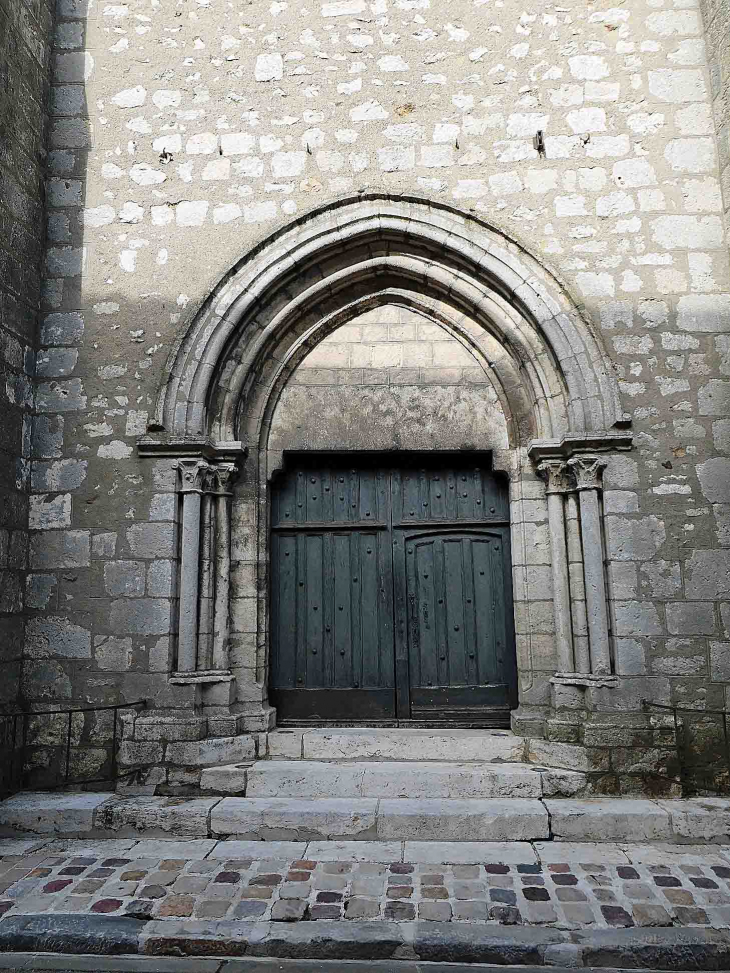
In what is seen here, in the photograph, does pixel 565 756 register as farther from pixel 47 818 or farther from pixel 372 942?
pixel 47 818

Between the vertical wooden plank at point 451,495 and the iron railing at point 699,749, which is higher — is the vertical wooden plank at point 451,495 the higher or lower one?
the higher one

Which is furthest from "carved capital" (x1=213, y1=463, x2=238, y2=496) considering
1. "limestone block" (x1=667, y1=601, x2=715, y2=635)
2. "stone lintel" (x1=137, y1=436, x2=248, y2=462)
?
"limestone block" (x1=667, y1=601, x2=715, y2=635)

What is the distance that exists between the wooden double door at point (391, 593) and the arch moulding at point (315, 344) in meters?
0.23

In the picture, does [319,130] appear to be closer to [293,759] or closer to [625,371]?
[625,371]

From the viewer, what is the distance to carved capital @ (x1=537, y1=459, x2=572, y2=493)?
4.46 meters

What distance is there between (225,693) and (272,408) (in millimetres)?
1946

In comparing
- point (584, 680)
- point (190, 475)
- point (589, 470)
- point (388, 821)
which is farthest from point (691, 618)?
point (190, 475)

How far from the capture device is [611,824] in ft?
12.2

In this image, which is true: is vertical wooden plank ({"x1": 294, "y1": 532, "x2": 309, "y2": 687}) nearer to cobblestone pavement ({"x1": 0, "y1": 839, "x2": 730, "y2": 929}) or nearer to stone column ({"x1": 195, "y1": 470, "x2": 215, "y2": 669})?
stone column ({"x1": 195, "y1": 470, "x2": 215, "y2": 669})

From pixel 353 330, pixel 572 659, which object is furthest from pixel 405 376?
pixel 572 659

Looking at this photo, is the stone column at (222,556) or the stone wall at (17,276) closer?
the stone wall at (17,276)

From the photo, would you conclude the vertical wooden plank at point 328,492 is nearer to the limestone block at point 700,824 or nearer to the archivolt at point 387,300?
the archivolt at point 387,300

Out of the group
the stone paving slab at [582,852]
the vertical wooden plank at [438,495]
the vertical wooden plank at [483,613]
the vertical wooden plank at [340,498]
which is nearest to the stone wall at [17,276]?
the vertical wooden plank at [340,498]

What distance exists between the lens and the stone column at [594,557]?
418cm
